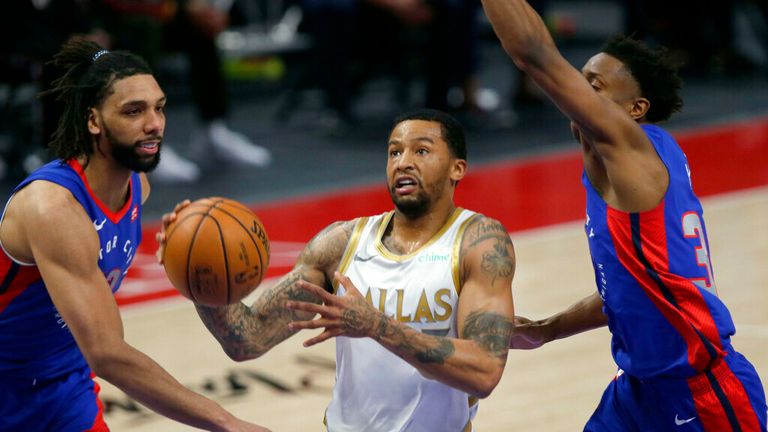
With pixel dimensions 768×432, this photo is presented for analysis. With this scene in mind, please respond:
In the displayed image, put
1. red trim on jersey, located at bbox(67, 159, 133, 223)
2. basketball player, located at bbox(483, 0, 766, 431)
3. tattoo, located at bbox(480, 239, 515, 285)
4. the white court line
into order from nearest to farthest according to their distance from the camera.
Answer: basketball player, located at bbox(483, 0, 766, 431) < tattoo, located at bbox(480, 239, 515, 285) < red trim on jersey, located at bbox(67, 159, 133, 223) < the white court line

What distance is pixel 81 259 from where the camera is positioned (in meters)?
4.38

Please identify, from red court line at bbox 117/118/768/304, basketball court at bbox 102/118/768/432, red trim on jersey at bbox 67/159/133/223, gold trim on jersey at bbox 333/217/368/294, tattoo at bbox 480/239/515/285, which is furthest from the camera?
red court line at bbox 117/118/768/304

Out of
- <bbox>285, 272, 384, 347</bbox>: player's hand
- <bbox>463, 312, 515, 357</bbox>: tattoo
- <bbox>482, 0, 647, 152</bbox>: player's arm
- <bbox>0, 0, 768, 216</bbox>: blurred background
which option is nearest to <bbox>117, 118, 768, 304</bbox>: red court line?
<bbox>0, 0, 768, 216</bbox>: blurred background

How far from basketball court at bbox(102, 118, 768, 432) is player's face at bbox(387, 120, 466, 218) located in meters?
2.29

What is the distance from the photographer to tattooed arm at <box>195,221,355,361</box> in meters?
4.76

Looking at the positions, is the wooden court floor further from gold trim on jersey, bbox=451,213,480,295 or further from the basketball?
the basketball

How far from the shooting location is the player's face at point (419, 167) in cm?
467

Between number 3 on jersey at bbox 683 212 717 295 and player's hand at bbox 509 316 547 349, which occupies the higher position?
number 3 on jersey at bbox 683 212 717 295

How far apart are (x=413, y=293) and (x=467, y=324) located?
26 cm

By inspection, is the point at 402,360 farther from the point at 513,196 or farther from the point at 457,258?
the point at 513,196

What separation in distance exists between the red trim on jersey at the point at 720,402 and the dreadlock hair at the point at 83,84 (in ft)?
7.69

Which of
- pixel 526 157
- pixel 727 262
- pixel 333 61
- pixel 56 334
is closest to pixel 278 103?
pixel 333 61

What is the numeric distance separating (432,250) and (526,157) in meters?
8.74

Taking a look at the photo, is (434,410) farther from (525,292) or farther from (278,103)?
(278,103)
